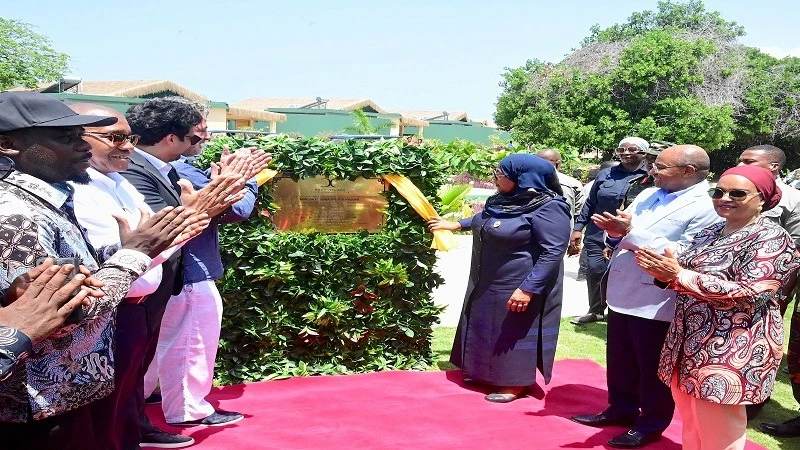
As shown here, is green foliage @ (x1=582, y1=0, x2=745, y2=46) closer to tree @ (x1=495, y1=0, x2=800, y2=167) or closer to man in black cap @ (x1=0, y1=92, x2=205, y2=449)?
tree @ (x1=495, y1=0, x2=800, y2=167)

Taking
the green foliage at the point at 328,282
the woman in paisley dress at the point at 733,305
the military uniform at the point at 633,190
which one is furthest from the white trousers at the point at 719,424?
the military uniform at the point at 633,190

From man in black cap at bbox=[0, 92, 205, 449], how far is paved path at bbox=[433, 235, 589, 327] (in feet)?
14.8

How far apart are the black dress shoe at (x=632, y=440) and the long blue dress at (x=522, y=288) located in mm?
965

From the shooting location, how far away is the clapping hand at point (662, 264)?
3.64 metres

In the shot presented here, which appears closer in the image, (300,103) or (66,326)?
(66,326)

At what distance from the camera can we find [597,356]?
7113mm

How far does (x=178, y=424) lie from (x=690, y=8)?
1983 inches

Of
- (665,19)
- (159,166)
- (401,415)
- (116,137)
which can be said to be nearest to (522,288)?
(401,415)

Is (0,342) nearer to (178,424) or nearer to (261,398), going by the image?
(178,424)

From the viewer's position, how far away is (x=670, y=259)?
3660mm

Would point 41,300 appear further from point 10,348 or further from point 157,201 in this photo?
point 157,201

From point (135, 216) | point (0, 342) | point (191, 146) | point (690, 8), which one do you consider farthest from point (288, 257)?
point (690, 8)

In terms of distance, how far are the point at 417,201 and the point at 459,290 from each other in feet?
15.1

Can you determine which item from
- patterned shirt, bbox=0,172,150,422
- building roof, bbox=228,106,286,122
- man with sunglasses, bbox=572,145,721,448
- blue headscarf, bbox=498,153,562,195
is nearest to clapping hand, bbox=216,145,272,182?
patterned shirt, bbox=0,172,150,422
